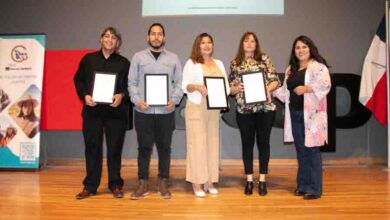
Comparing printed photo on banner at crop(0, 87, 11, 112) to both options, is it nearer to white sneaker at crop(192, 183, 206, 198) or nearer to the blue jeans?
white sneaker at crop(192, 183, 206, 198)

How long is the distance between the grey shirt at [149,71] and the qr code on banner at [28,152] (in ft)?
7.09

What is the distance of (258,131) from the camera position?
10.2 ft

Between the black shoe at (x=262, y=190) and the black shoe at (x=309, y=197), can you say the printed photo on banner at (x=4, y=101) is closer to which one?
the black shoe at (x=262, y=190)

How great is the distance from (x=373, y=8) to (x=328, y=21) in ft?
2.00

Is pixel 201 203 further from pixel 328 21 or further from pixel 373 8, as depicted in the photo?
pixel 373 8

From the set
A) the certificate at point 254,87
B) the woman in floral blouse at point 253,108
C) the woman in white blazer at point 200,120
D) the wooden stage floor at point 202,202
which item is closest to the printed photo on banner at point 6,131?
the wooden stage floor at point 202,202

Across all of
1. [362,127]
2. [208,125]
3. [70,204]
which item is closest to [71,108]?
[70,204]

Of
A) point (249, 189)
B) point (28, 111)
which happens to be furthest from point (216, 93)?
point (28, 111)

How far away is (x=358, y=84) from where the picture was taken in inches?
186

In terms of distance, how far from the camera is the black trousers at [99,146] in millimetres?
3029

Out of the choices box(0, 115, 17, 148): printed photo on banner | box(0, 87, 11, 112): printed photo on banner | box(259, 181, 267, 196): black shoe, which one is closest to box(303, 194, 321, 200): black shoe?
box(259, 181, 267, 196): black shoe

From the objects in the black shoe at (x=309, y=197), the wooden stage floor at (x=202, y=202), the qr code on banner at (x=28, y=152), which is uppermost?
the qr code on banner at (x=28, y=152)

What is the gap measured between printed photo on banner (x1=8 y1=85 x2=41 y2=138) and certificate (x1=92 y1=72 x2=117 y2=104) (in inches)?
75.2

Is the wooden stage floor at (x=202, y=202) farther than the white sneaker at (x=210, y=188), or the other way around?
the white sneaker at (x=210, y=188)
